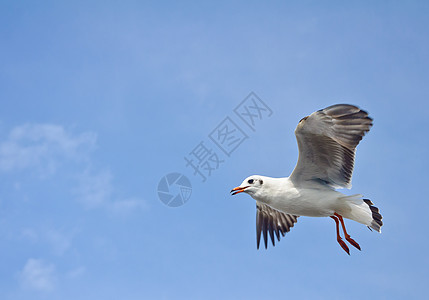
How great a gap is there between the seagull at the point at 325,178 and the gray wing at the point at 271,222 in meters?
2.21

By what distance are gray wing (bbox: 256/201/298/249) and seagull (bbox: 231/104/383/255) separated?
221 cm

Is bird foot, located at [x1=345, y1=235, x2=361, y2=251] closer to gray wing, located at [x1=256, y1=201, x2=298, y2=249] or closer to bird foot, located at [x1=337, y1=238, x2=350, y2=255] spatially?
bird foot, located at [x1=337, y1=238, x2=350, y2=255]

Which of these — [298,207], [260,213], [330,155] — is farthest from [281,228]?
[330,155]

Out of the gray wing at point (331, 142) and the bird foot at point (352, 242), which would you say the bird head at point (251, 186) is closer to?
the gray wing at point (331, 142)

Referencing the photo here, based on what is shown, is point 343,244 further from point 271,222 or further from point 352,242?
point 271,222

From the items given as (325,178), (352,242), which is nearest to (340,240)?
(352,242)

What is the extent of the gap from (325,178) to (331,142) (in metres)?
1.07

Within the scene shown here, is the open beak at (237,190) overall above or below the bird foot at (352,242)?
above

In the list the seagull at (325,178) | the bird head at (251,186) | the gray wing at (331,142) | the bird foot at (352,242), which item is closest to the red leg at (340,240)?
the seagull at (325,178)

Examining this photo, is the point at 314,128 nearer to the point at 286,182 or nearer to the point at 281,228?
the point at 286,182

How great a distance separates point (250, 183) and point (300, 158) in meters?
1.47

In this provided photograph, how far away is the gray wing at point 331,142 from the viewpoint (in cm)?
1224

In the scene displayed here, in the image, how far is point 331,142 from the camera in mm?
12500

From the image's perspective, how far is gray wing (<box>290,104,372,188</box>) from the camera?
40.2ft
